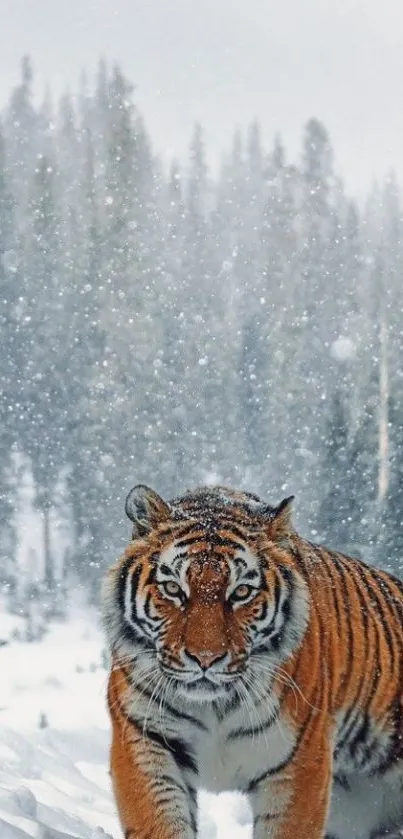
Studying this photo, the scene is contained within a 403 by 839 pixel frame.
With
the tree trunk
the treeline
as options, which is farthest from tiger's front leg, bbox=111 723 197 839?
the tree trunk

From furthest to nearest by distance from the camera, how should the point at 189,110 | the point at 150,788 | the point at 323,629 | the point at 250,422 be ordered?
the point at 189,110, the point at 250,422, the point at 323,629, the point at 150,788

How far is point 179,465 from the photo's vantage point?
30.7 meters

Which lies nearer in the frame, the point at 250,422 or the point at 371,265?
the point at 250,422

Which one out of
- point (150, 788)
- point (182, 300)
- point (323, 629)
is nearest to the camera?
point (150, 788)

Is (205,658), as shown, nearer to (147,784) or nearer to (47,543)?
(147,784)

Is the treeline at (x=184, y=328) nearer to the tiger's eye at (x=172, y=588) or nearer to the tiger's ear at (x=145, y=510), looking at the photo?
the tiger's ear at (x=145, y=510)

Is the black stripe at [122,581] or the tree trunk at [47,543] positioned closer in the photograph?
the black stripe at [122,581]

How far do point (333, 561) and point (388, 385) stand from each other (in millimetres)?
30669

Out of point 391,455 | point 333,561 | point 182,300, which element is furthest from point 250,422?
point 333,561

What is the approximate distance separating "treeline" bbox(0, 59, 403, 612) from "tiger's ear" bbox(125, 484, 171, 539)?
51.3 feet

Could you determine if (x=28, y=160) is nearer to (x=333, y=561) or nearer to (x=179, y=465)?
(x=179, y=465)

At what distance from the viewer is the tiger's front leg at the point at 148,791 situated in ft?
8.11

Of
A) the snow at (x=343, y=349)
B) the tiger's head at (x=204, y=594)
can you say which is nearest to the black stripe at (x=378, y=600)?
the tiger's head at (x=204, y=594)

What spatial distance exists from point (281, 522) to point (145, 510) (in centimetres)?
34
